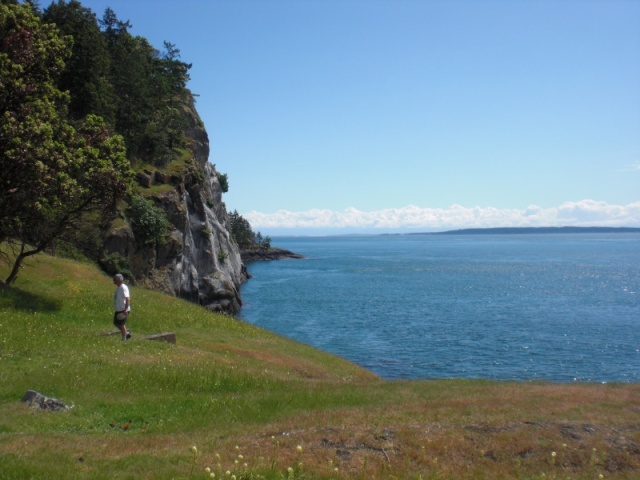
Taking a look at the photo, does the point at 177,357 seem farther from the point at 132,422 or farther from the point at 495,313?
the point at 495,313

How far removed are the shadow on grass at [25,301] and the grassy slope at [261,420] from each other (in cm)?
124

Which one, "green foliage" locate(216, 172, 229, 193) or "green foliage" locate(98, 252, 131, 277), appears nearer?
"green foliage" locate(98, 252, 131, 277)

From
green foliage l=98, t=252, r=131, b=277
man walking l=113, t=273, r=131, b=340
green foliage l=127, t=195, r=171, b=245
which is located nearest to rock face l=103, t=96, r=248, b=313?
green foliage l=98, t=252, r=131, b=277

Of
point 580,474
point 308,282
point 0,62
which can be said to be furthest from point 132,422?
point 308,282

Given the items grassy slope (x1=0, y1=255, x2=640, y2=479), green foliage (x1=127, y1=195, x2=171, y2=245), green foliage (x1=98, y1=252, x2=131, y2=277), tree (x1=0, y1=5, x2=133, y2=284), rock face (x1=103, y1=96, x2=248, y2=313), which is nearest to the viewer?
grassy slope (x1=0, y1=255, x2=640, y2=479)

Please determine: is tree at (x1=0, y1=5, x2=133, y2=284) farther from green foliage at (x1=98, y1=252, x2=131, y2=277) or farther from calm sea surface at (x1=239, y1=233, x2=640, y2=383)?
calm sea surface at (x1=239, y1=233, x2=640, y2=383)

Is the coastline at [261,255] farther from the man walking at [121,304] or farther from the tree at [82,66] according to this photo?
the man walking at [121,304]

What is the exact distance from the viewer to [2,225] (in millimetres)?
27375

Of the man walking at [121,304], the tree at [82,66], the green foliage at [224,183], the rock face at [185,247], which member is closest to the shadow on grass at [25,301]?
the man walking at [121,304]

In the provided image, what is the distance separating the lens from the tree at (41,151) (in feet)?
84.5

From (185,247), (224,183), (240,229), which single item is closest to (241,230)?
(240,229)

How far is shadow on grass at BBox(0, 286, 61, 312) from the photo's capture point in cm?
2775

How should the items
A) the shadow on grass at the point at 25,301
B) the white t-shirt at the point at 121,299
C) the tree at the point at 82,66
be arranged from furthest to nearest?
the tree at the point at 82,66
the shadow on grass at the point at 25,301
the white t-shirt at the point at 121,299

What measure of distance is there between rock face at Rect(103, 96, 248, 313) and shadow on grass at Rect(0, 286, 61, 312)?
18451 mm
